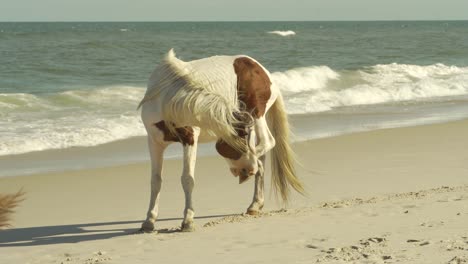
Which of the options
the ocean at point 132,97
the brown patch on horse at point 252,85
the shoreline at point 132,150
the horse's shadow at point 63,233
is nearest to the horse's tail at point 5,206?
the horse's shadow at point 63,233

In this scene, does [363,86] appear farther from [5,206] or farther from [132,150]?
[5,206]

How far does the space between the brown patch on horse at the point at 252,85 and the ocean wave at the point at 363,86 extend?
26.5 ft

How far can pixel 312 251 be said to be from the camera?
5.19 meters

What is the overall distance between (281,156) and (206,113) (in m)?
1.50

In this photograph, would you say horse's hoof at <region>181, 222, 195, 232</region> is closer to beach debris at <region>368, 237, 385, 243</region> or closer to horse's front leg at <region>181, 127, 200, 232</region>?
horse's front leg at <region>181, 127, 200, 232</region>

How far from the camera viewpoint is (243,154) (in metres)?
6.49

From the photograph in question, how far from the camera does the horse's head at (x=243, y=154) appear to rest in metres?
6.36

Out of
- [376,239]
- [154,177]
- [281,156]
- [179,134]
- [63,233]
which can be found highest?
[179,134]

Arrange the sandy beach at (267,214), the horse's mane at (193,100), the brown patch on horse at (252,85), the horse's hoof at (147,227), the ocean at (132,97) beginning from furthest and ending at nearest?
the ocean at (132,97) → the brown patch on horse at (252,85) → the horse's hoof at (147,227) → the horse's mane at (193,100) → the sandy beach at (267,214)

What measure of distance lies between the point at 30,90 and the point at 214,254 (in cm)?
1371

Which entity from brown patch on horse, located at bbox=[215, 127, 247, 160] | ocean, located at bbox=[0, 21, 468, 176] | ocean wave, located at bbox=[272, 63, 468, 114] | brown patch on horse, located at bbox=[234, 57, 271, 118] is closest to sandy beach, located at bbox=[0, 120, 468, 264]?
brown patch on horse, located at bbox=[215, 127, 247, 160]

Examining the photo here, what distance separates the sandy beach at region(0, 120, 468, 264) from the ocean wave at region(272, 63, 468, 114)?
5991 millimetres

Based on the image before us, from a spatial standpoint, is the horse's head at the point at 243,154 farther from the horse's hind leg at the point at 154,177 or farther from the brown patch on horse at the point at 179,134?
the horse's hind leg at the point at 154,177

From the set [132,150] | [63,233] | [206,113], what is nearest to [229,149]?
[206,113]
